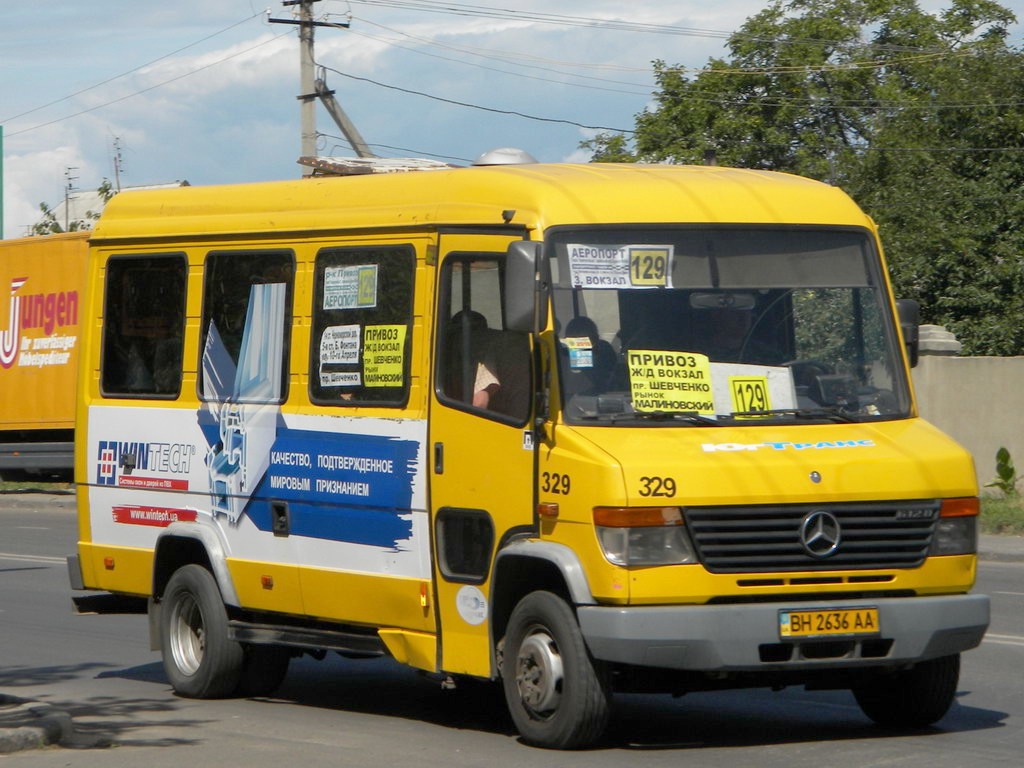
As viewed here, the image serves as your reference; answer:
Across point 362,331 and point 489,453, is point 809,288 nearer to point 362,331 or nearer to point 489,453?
point 489,453

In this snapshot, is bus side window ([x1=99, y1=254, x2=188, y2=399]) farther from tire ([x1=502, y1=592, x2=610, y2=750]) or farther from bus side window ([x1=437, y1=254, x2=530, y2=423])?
tire ([x1=502, y1=592, x2=610, y2=750])

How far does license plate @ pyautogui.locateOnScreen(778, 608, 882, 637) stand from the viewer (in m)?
7.37

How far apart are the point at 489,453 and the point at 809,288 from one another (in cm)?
170

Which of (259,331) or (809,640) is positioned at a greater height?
(259,331)

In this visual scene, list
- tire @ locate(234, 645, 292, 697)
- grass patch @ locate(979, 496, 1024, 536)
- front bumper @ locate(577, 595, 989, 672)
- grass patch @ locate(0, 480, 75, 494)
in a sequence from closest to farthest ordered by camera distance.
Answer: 1. front bumper @ locate(577, 595, 989, 672)
2. tire @ locate(234, 645, 292, 697)
3. grass patch @ locate(979, 496, 1024, 536)
4. grass patch @ locate(0, 480, 75, 494)

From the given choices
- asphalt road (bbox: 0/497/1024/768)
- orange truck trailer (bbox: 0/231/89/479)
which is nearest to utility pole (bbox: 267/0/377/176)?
orange truck trailer (bbox: 0/231/89/479)

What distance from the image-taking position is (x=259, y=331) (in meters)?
9.59

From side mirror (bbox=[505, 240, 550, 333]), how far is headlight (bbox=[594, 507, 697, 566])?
34.9 inches

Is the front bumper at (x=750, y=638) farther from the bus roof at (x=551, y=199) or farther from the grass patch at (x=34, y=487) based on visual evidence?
the grass patch at (x=34, y=487)

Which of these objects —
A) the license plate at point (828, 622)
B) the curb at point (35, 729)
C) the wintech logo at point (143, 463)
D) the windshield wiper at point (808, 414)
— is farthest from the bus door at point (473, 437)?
the wintech logo at point (143, 463)

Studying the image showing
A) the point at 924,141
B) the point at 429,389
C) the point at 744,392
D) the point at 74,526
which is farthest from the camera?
the point at 924,141

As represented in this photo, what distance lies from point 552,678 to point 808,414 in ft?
5.43

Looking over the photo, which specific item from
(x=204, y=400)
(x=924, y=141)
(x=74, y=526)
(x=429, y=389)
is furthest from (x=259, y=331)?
(x=924, y=141)

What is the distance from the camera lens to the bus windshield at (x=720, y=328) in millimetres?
7758
